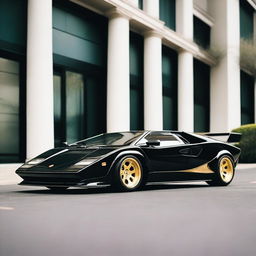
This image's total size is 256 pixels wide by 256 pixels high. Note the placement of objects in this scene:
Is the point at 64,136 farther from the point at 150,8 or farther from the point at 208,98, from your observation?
the point at 208,98

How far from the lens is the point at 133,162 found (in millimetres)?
9367

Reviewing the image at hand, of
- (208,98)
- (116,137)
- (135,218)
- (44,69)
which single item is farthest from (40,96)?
(208,98)

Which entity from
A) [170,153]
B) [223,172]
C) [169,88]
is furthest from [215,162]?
[169,88]

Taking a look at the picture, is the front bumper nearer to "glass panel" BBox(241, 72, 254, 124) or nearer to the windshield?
the windshield

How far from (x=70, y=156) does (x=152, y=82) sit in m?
15.9

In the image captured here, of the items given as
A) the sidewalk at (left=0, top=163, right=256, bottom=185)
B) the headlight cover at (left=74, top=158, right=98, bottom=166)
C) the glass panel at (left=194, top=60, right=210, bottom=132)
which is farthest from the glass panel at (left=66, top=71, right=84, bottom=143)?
the glass panel at (left=194, top=60, right=210, bottom=132)

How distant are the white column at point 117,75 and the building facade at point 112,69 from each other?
37 millimetres

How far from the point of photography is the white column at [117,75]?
21562mm

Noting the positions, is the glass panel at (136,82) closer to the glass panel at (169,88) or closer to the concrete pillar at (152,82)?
the concrete pillar at (152,82)

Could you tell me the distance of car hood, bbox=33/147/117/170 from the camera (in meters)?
8.95

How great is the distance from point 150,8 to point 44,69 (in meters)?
8.61

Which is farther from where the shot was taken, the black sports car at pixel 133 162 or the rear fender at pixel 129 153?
the rear fender at pixel 129 153

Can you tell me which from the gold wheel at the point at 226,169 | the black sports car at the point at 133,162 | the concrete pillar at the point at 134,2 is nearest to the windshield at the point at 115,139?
the black sports car at the point at 133,162

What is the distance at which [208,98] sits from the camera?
33.6 m
